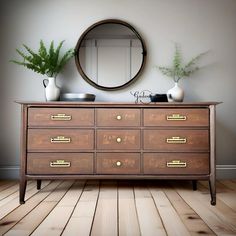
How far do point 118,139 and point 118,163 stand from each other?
174mm

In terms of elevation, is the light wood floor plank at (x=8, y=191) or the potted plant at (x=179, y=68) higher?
the potted plant at (x=179, y=68)

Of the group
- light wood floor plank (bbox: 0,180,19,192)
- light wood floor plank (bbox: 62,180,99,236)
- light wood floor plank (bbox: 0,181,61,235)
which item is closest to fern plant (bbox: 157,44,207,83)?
light wood floor plank (bbox: 62,180,99,236)

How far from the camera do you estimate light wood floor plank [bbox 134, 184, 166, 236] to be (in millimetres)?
1393

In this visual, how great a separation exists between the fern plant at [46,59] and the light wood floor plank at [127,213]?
3.91ft

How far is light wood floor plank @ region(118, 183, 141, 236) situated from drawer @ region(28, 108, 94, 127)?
0.59 metres

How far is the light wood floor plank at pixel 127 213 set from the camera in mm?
1394

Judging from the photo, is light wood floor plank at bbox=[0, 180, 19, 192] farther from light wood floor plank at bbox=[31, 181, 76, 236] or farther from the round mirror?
the round mirror

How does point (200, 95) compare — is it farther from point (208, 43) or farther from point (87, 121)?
point (87, 121)

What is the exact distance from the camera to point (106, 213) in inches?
65.3

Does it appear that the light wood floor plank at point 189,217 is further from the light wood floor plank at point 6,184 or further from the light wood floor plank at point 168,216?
the light wood floor plank at point 6,184

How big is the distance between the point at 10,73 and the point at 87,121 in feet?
3.59

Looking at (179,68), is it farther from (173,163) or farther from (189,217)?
(189,217)

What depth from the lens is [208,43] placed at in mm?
2654

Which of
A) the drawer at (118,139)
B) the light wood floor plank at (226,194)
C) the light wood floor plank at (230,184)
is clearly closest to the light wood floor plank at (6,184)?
the drawer at (118,139)
